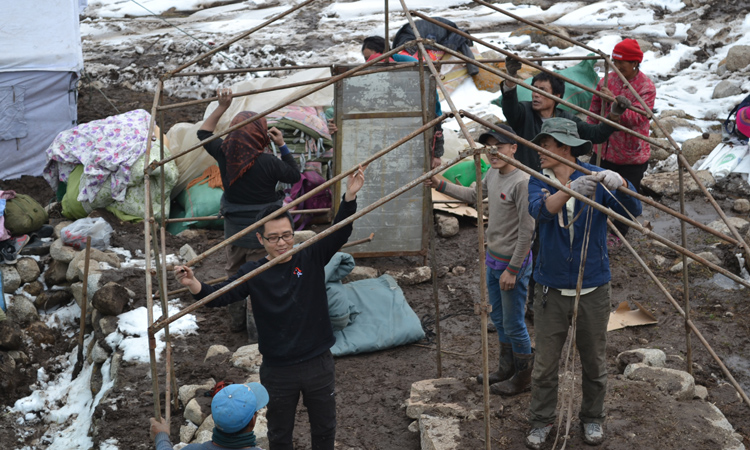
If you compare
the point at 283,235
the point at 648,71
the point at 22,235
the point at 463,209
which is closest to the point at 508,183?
the point at 283,235

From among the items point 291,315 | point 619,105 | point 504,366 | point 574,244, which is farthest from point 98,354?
point 619,105

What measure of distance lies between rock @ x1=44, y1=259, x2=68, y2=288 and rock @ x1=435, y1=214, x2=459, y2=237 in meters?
3.90

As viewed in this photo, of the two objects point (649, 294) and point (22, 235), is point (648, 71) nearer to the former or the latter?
point (649, 294)

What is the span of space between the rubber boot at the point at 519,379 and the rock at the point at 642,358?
0.89 metres

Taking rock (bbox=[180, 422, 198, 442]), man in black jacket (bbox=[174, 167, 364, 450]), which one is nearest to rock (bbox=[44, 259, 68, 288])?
rock (bbox=[180, 422, 198, 442])

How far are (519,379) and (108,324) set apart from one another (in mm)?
3662

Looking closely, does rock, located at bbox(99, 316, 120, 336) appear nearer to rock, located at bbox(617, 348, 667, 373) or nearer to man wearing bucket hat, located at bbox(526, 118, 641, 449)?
man wearing bucket hat, located at bbox(526, 118, 641, 449)

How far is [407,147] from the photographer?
659 centimetres

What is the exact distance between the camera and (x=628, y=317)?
230 inches

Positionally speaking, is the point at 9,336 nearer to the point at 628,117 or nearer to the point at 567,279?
the point at 567,279

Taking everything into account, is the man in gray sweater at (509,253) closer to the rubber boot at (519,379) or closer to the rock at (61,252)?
the rubber boot at (519,379)

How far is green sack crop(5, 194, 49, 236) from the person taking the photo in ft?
24.8

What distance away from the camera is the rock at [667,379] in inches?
169

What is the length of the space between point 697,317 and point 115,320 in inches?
194
